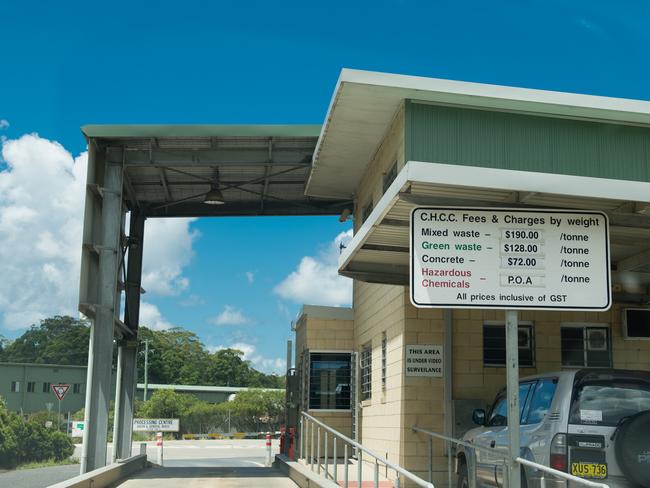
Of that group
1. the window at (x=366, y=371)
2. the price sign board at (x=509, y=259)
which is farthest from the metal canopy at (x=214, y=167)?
the price sign board at (x=509, y=259)

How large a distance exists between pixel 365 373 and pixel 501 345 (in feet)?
13.8

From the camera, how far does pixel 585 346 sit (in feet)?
49.8

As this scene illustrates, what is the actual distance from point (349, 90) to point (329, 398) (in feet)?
28.7

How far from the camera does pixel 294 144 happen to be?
1928 centimetres

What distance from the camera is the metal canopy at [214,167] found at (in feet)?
60.8

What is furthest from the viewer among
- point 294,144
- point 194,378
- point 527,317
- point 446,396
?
point 194,378

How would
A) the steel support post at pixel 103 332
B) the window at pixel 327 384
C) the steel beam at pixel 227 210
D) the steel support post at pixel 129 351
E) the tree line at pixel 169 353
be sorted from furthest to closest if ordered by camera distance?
the tree line at pixel 169 353 → the steel beam at pixel 227 210 → the steel support post at pixel 129 351 → the window at pixel 327 384 → the steel support post at pixel 103 332

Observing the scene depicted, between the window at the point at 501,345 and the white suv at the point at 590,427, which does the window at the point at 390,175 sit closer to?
the window at the point at 501,345

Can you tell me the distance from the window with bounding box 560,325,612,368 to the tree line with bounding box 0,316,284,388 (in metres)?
68.7

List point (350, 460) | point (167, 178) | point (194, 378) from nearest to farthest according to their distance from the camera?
point (350, 460)
point (167, 178)
point (194, 378)

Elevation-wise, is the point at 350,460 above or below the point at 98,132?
below

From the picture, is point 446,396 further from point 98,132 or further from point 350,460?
point 98,132

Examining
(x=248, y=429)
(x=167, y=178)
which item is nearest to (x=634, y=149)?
(x=167, y=178)

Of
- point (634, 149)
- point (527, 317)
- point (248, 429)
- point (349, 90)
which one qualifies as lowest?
point (248, 429)
